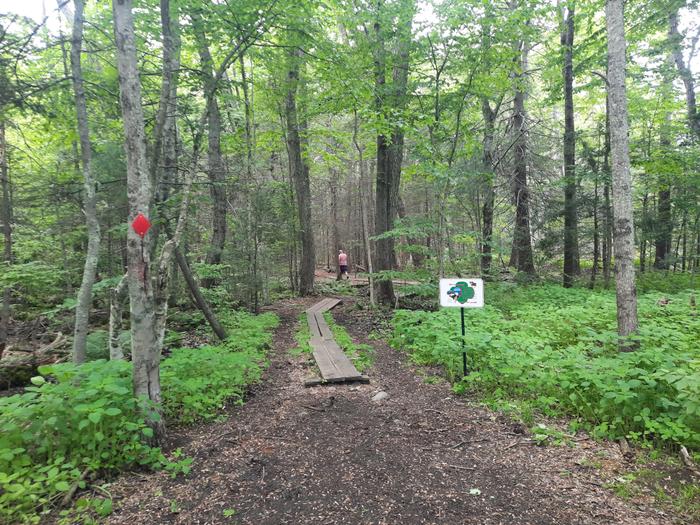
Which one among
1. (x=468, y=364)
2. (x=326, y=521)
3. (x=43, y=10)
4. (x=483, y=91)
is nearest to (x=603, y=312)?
(x=468, y=364)

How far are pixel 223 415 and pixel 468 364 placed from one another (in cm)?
374

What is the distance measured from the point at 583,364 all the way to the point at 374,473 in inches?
120

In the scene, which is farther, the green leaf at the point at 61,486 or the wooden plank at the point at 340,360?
the wooden plank at the point at 340,360

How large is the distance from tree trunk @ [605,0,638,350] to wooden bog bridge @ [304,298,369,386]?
13.3 feet

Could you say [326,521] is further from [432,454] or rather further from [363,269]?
[363,269]

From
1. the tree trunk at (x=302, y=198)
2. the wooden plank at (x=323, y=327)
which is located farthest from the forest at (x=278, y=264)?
the wooden plank at (x=323, y=327)

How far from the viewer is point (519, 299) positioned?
382 inches

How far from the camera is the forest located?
304 cm

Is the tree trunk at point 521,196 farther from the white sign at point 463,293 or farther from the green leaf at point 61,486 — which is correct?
the green leaf at point 61,486

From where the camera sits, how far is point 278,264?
47.1ft

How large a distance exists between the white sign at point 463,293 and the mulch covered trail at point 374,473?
1.37 metres

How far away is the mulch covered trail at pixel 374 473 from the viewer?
2555 millimetres

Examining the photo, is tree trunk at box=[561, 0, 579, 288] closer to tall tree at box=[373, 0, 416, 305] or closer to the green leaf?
tall tree at box=[373, 0, 416, 305]

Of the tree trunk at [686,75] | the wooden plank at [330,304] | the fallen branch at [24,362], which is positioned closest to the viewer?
the fallen branch at [24,362]
